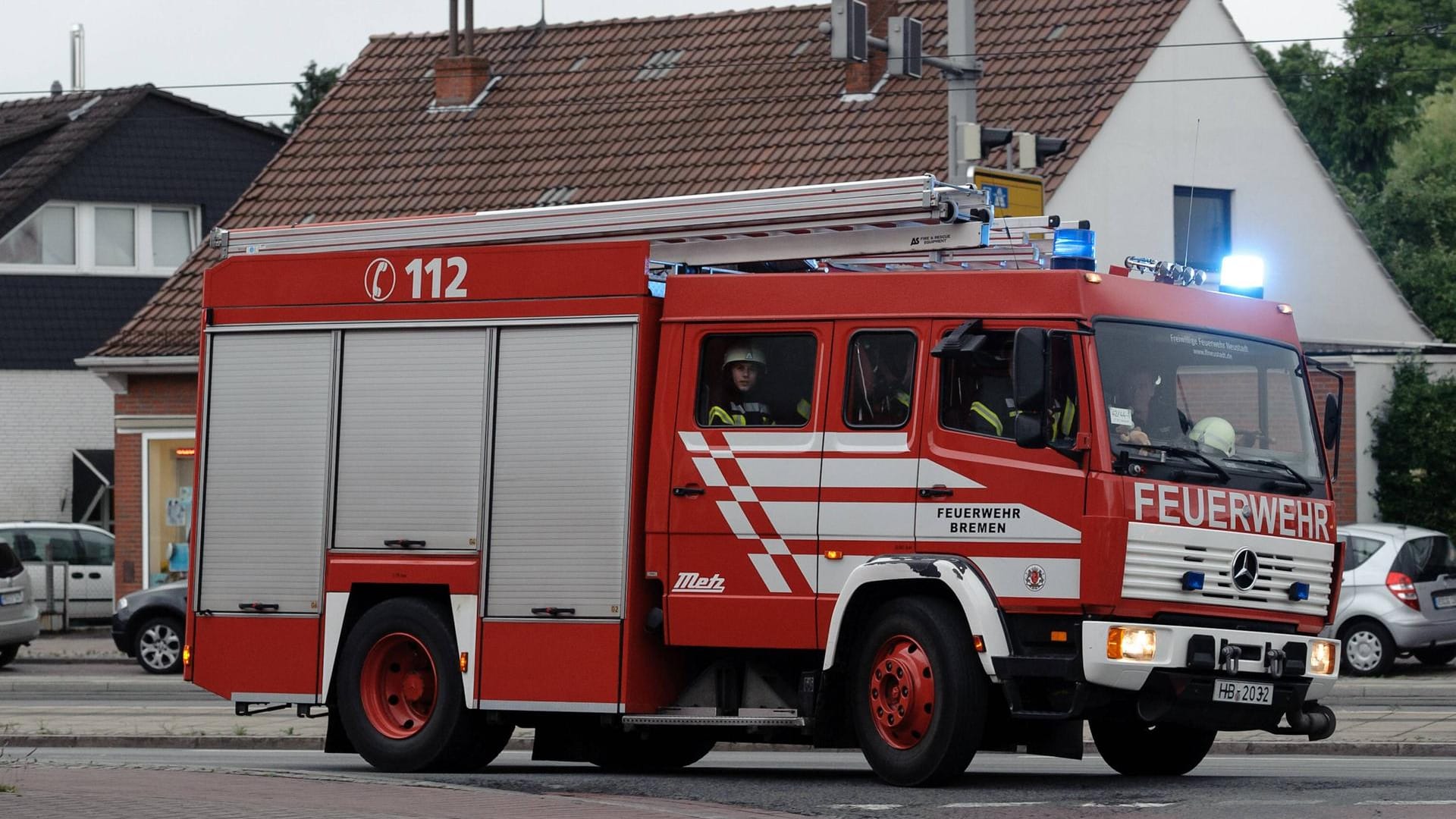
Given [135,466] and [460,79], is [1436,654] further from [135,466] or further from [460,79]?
[460,79]

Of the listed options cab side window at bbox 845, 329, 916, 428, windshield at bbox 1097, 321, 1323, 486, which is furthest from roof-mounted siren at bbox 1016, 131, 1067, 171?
cab side window at bbox 845, 329, 916, 428

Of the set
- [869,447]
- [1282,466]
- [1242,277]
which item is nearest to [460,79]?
[1242,277]

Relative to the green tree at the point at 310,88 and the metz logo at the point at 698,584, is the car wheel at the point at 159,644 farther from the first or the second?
the green tree at the point at 310,88

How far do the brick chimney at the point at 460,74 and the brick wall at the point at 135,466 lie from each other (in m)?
→ 6.61

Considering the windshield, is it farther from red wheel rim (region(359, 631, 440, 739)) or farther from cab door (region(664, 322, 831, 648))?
red wheel rim (region(359, 631, 440, 739))

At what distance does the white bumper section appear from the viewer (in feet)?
36.8

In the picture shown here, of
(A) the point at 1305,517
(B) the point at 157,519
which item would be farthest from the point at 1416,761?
(B) the point at 157,519

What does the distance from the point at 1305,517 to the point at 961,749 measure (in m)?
2.22

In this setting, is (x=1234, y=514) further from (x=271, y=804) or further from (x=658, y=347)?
(x=271, y=804)

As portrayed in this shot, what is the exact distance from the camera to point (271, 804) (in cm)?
1048

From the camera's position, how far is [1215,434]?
465 inches

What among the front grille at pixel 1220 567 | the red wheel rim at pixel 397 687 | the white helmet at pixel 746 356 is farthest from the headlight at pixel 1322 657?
the red wheel rim at pixel 397 687

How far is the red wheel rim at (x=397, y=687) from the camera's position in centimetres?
1346

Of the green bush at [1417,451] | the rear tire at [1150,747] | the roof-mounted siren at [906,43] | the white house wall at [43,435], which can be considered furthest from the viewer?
the white house wall at [43,435]
